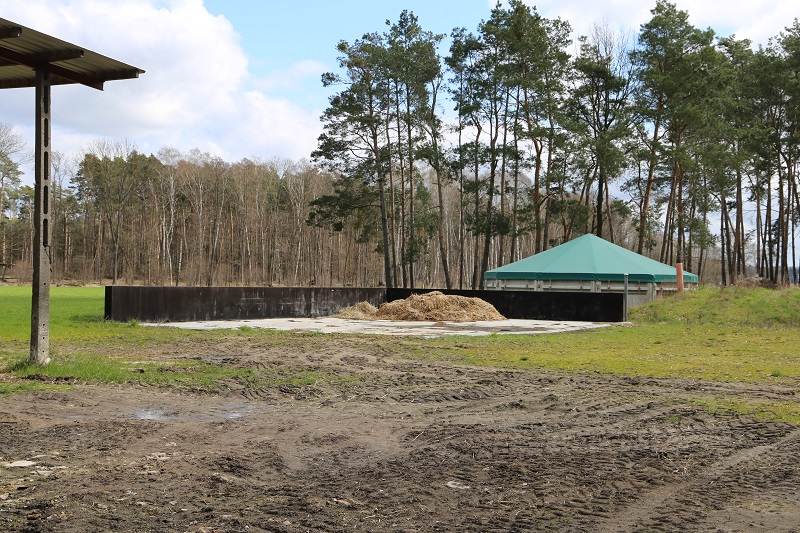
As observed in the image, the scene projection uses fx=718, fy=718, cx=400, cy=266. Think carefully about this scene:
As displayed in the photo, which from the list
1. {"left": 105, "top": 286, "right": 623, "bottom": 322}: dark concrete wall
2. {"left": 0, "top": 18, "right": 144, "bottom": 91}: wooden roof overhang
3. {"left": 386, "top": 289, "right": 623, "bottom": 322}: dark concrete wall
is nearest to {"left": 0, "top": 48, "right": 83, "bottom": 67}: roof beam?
{"left": 0, "top": 18, "right": 144, "bottom": 91}: wooden roof overhang

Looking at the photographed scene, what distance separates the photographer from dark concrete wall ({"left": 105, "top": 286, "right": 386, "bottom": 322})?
22.1 metres

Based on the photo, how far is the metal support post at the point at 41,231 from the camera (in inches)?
410

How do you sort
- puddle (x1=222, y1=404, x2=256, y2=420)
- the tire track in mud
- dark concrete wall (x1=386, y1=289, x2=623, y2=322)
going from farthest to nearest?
dark concrete wall (x1=386, y1=289, x2=623, y2=322)
puddle (x1=222, y1=404, x2=256, y2=420)
the tire track in mud

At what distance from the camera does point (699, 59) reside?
38625mm

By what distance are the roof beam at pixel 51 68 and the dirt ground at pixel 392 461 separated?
478 cm

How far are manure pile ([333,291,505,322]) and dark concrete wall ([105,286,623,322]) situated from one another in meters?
0.97

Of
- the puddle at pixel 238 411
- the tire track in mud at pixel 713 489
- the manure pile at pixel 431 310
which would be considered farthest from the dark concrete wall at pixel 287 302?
the tire track in mud at pixel 713 489

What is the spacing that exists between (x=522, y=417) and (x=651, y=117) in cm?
3613

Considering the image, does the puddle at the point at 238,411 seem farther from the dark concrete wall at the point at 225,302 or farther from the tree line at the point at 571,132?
the tree line at the point at 571,132

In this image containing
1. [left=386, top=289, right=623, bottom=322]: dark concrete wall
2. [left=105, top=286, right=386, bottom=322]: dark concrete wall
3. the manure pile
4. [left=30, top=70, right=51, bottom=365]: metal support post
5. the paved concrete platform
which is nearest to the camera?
[left=30, top=70, right=51, bottom=365]: metal support post

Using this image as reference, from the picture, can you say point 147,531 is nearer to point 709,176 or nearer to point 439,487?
point 439,487

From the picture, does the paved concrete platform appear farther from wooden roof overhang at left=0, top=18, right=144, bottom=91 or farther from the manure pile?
wooden roof overhang at left=0, top=18, right=144, bottom=91

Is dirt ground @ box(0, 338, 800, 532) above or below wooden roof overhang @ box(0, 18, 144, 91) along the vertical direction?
below

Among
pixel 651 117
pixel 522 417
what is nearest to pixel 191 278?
pixel 651 117
